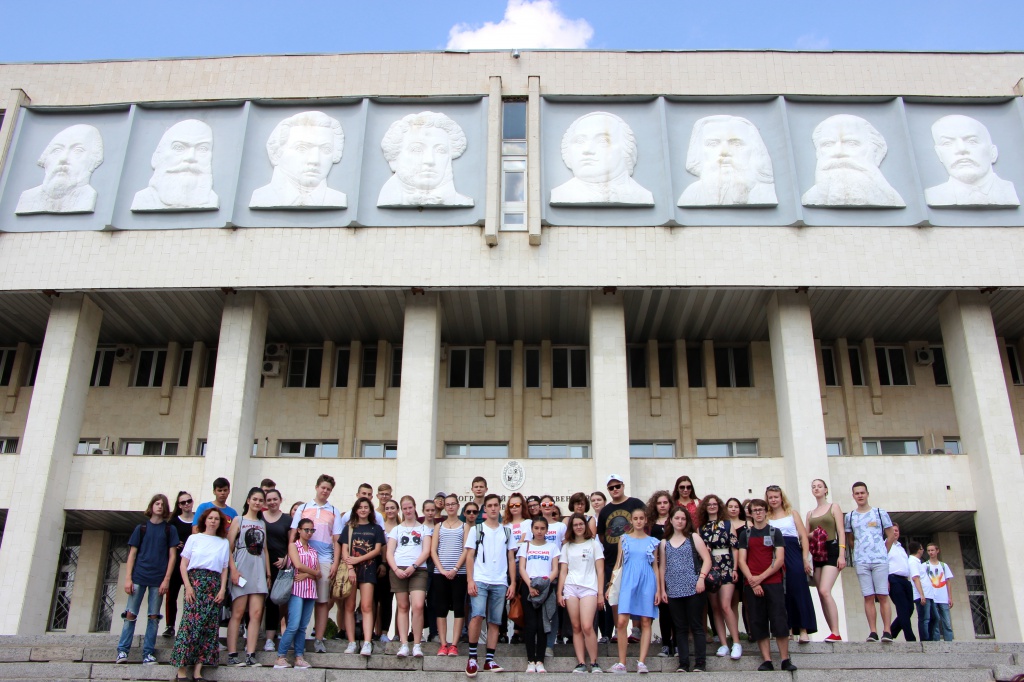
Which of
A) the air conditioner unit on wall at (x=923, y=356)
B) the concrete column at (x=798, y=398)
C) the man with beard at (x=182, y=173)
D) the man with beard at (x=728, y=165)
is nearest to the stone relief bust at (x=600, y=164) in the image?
the man with beard at (x=728, y=165)

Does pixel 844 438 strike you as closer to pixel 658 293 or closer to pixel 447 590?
pixel 658 293

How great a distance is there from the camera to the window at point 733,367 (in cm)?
2167

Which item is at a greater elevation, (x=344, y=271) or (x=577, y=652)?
(x=344, y=271)

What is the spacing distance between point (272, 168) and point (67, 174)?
4755mm

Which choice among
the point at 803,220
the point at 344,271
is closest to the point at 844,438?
the point at 803,220

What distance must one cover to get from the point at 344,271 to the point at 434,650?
406 inches

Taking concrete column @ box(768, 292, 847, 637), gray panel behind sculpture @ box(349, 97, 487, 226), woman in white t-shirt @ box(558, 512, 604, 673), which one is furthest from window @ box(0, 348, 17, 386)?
concrete column @ box(768, 292, 847, 637)

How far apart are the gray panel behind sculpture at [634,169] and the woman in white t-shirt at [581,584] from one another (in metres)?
10.4

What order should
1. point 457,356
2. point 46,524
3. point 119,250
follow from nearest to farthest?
1. point 46,524
2. point 119,250
3. point 457,356

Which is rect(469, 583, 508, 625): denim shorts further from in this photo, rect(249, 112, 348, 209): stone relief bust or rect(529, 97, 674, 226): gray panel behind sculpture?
rect(249, 112, 348, 209): stone relief bust

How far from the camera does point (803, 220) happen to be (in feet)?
59.7

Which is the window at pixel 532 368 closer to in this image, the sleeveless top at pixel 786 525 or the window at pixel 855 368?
the window at pixel 855 368

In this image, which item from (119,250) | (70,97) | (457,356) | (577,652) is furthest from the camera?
(457,356)

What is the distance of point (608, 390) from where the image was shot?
58.4 ft
